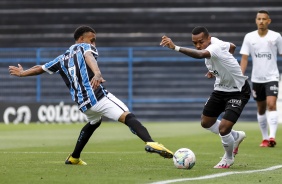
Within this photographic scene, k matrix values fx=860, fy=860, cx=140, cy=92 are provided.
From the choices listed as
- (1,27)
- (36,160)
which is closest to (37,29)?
(1,27)

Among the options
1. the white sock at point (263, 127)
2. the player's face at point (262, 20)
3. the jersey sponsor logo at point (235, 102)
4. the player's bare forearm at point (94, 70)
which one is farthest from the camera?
the white sock at point (263, 127)

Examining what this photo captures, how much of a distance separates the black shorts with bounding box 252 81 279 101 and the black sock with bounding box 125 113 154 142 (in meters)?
5.16

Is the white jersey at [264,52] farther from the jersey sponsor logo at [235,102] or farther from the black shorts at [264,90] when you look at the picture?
the jersey sponsor logo at [235,102]

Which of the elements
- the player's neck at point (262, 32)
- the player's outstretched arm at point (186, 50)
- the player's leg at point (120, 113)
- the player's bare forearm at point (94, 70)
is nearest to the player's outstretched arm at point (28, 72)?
the player's bare forearm at point (94, 70)

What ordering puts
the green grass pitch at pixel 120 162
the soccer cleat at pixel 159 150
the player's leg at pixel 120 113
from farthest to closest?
the player's leg at pixel 120 113 → the soccer cleat at pixel 159 150 → the green grass pitch at pixel 120 162

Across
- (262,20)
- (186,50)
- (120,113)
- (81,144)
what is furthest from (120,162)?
(262,20)

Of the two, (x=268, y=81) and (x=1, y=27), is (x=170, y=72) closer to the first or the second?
(x=1, y=27)

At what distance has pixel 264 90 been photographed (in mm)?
15078

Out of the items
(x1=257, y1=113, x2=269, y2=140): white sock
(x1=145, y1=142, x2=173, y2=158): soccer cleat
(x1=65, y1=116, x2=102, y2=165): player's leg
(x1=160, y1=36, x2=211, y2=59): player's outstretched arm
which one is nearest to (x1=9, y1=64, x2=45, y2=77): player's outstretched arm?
(x1=65, y1=116, x2=102, y2=165): player's leg

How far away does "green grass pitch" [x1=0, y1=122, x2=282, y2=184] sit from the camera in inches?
341

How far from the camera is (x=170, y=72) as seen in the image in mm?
30406

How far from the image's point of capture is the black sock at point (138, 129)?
10.1 meters

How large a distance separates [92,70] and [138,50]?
20.2 m

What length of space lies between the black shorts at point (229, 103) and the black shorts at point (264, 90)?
3782 millimetres
